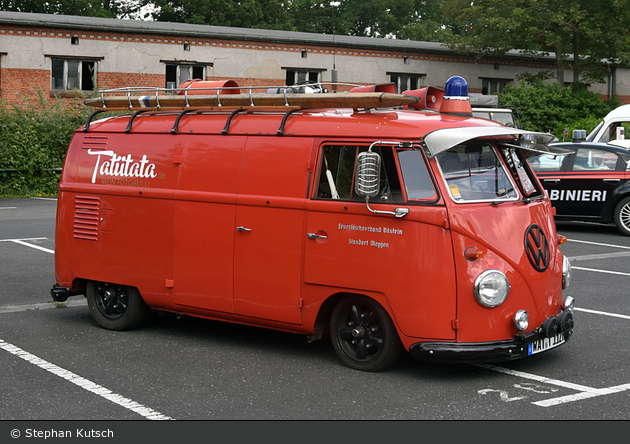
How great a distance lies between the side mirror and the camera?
6.11 m

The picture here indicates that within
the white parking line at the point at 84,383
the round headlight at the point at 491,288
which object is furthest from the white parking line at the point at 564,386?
the white parking line at the point at 84,383

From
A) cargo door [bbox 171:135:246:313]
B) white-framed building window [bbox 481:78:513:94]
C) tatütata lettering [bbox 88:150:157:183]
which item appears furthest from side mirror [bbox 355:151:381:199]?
white-framed building window [bbox 481:78:513:94]

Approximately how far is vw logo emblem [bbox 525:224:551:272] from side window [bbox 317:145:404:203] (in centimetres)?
109

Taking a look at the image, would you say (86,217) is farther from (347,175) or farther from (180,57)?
(180,57)

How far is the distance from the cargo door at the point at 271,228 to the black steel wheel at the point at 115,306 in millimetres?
1301

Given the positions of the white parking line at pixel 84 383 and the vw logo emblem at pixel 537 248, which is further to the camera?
the vw logo emblem at pixel 537 248

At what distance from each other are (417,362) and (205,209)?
7.75ft

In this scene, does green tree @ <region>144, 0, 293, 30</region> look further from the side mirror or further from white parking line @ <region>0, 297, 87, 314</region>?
the side mirror

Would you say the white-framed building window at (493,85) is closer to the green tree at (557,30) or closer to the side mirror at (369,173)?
the green tree at (557,30)

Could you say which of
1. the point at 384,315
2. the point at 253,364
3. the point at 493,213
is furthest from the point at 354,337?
the point at 493,213

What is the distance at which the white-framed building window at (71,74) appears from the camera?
3047cm

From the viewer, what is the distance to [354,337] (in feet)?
21.4

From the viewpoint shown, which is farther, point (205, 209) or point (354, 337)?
point (205, 209)

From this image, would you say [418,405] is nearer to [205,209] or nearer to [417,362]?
[417,362]
